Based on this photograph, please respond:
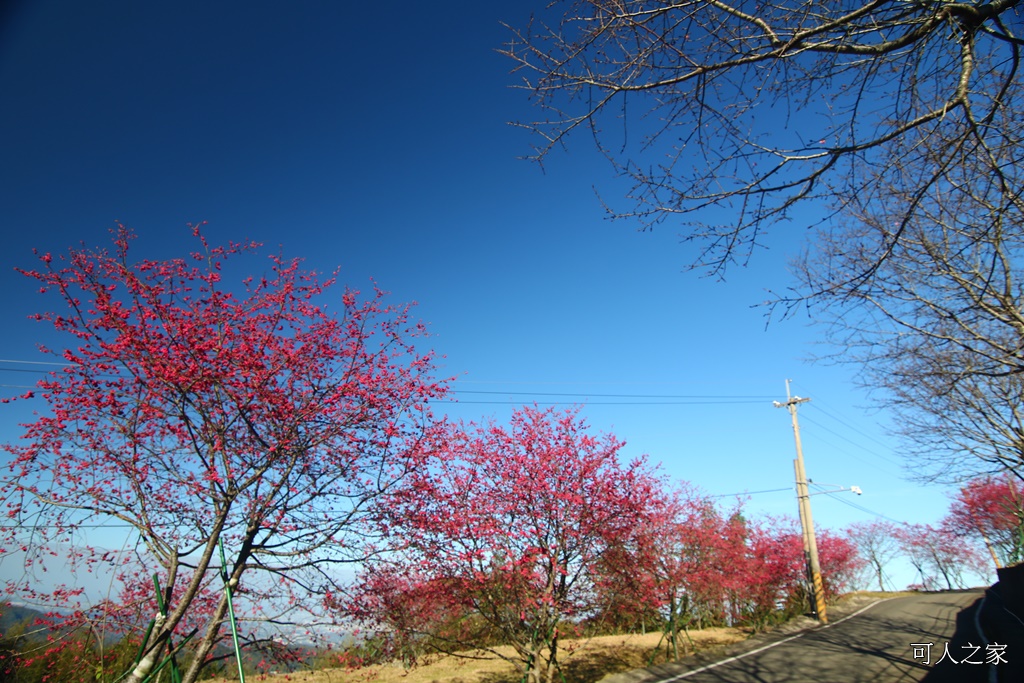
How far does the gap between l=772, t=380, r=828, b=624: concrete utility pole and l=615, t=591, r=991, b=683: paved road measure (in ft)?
6.13

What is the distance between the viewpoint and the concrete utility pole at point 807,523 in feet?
64.4

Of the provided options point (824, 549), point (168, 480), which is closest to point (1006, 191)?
point (168, 480)

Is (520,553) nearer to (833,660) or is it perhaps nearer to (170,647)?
(170,647)

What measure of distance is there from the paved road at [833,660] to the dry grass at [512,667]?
6.89ft

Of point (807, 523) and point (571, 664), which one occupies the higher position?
point (807, 523)

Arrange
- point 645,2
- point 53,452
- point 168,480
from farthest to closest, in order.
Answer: point 168,480 < point 53,452 < point 645,2

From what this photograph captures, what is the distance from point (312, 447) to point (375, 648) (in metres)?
3.25

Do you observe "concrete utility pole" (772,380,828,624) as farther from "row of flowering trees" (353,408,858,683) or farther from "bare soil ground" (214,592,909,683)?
"row of flowering trees" (353,408,858,683)

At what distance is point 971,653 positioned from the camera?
34.5ft

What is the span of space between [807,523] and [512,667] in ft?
47.8

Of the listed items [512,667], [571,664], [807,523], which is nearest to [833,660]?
[571,664]

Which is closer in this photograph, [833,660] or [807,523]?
[833,660]

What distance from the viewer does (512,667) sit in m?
12.0

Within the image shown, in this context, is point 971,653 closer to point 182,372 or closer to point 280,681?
point 280,681
